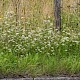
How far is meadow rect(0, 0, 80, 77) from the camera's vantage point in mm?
5172

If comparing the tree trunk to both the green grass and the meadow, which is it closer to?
the meadow

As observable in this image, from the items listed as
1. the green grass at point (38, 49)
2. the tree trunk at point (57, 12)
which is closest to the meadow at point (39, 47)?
the green grass at point (38, 49)

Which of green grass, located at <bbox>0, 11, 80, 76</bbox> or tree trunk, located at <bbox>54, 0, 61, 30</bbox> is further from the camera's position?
tree trunk, located at <bbox>54, 0, 61, 30</bbox>

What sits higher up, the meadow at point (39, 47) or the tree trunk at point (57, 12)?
the tree trunk at point (57, 12)

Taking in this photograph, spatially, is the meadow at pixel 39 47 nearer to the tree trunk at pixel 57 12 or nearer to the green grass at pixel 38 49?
the green grass at pixel 38 49

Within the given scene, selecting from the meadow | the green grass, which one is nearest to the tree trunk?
the meadow

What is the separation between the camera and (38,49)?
5645 millimetres

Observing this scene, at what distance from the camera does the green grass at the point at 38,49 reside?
517 cm

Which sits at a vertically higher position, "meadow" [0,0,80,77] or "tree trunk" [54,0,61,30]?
"tree trunk" [54,0,61,30]

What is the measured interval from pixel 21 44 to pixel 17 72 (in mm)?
794

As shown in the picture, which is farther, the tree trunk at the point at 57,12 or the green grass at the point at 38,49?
the tree trunk at the point at 57,12

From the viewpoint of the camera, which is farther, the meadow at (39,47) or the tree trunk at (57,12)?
the tree trunk at (57,12)

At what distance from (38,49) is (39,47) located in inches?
3.7

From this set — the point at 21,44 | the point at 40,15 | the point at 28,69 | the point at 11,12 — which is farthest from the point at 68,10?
the point at 28,69
